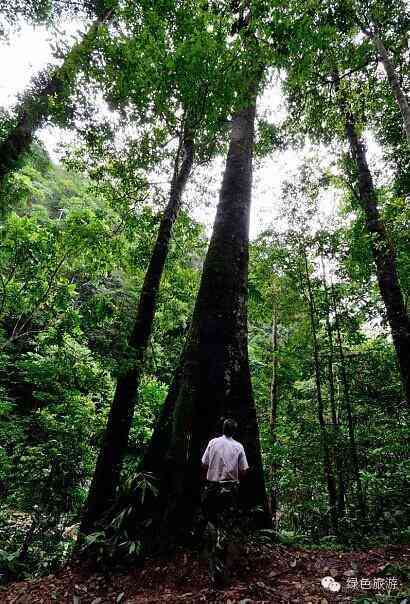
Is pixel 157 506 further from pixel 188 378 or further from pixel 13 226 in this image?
pixel 13 226

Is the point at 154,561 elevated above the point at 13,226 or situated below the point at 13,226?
below

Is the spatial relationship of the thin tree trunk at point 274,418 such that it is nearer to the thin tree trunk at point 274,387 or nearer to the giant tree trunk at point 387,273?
the thin tree trunk at point 274,387

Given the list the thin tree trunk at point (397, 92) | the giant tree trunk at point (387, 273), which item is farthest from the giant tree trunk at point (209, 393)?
the thin tree trunk at point (397, 92)

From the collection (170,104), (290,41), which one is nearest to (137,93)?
(170,104)

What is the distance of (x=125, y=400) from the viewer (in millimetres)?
5820

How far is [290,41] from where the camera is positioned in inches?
135

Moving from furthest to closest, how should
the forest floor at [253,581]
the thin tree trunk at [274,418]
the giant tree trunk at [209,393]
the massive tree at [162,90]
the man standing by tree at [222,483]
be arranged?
the thin tree trunk at [274,418], the giant tree trunk at [209,393], the man standing by tree at [222,483], the massive tree at [162,90], the forest floor at [253,581]

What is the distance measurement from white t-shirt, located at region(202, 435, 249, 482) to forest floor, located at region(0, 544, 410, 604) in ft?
2.43

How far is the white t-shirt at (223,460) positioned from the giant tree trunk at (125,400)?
2.04 metres

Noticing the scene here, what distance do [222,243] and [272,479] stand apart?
6701 mm

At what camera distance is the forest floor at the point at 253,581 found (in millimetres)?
2898

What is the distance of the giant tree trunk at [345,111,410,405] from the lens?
6598mm

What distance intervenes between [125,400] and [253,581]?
3320 millimetres

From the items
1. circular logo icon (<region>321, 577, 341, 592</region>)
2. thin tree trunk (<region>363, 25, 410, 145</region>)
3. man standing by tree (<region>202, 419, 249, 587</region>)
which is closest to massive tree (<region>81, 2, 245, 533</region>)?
man standing by tree (<region>202, 419, 249, 587</region>)
